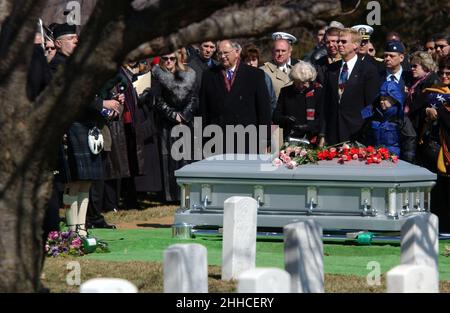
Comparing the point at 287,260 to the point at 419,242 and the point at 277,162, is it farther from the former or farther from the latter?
the point at 277,162

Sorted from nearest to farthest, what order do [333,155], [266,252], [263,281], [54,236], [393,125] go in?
[263,281] → [54,236] → [266,252] → [333,155] → [393,125]

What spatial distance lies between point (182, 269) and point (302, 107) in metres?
7.96

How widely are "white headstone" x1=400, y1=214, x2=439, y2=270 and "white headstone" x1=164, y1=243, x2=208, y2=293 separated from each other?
1410 millimetres

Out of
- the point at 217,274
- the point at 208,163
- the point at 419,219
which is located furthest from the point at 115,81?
the point at 419,219

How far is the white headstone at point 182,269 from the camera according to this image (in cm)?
786

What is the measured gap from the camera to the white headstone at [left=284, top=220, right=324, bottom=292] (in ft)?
27.9

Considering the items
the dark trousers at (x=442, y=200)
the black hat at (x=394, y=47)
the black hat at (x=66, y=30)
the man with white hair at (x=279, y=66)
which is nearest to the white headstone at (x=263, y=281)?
the black hat at (x=66, y=30)

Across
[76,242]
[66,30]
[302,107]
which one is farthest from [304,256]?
[302,107]

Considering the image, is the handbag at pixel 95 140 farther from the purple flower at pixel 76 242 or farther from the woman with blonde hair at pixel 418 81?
the woman with blonde hair at pixel 418 81

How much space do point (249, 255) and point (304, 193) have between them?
3090mm

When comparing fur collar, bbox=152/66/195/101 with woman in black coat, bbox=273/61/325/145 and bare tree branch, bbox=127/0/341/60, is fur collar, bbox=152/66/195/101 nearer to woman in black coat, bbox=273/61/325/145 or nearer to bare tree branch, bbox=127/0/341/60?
woman in black coat, bbox=273/61/325/145

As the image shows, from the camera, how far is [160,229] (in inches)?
593

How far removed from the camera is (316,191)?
44.5ft

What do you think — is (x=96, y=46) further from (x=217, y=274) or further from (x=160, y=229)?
(x=160, y=229)
